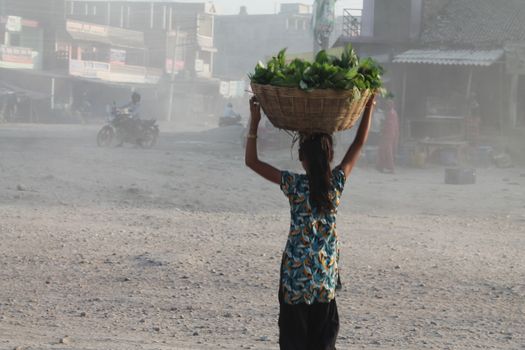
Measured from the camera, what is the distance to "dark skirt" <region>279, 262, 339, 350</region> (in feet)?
11.6

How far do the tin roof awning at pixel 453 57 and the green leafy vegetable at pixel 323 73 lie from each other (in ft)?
62.6

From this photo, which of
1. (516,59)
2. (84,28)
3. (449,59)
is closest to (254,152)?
(449,59)

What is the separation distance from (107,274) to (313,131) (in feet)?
14.1

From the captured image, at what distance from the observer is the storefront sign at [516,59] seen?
22.8m

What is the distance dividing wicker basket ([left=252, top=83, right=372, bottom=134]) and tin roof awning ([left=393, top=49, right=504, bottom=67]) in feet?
63.4

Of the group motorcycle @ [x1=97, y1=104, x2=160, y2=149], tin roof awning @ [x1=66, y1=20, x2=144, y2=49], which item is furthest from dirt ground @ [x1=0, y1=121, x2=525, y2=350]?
tin roof awning @ [x1=66, y1=20, x2=144, y2=49]

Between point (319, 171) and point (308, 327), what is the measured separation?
70cm

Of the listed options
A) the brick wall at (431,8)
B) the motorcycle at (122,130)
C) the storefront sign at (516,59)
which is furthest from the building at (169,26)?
the storefront sign at (516,59)

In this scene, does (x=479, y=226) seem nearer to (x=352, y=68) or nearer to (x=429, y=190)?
(x=429, y=190)

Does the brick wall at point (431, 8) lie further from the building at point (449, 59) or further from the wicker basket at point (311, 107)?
the wicker basket at point (311, 107)

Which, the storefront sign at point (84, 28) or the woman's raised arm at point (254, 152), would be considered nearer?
the woman's raised arm at point (254, 152)

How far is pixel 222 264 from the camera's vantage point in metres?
7.88

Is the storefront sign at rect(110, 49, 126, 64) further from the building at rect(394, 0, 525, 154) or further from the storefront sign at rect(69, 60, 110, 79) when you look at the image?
the building at rect(394, 0, 525, 154)

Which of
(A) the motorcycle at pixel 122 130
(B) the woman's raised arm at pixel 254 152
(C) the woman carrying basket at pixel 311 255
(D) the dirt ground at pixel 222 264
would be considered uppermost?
(B) the woman's raised arm at pixel 254 152
